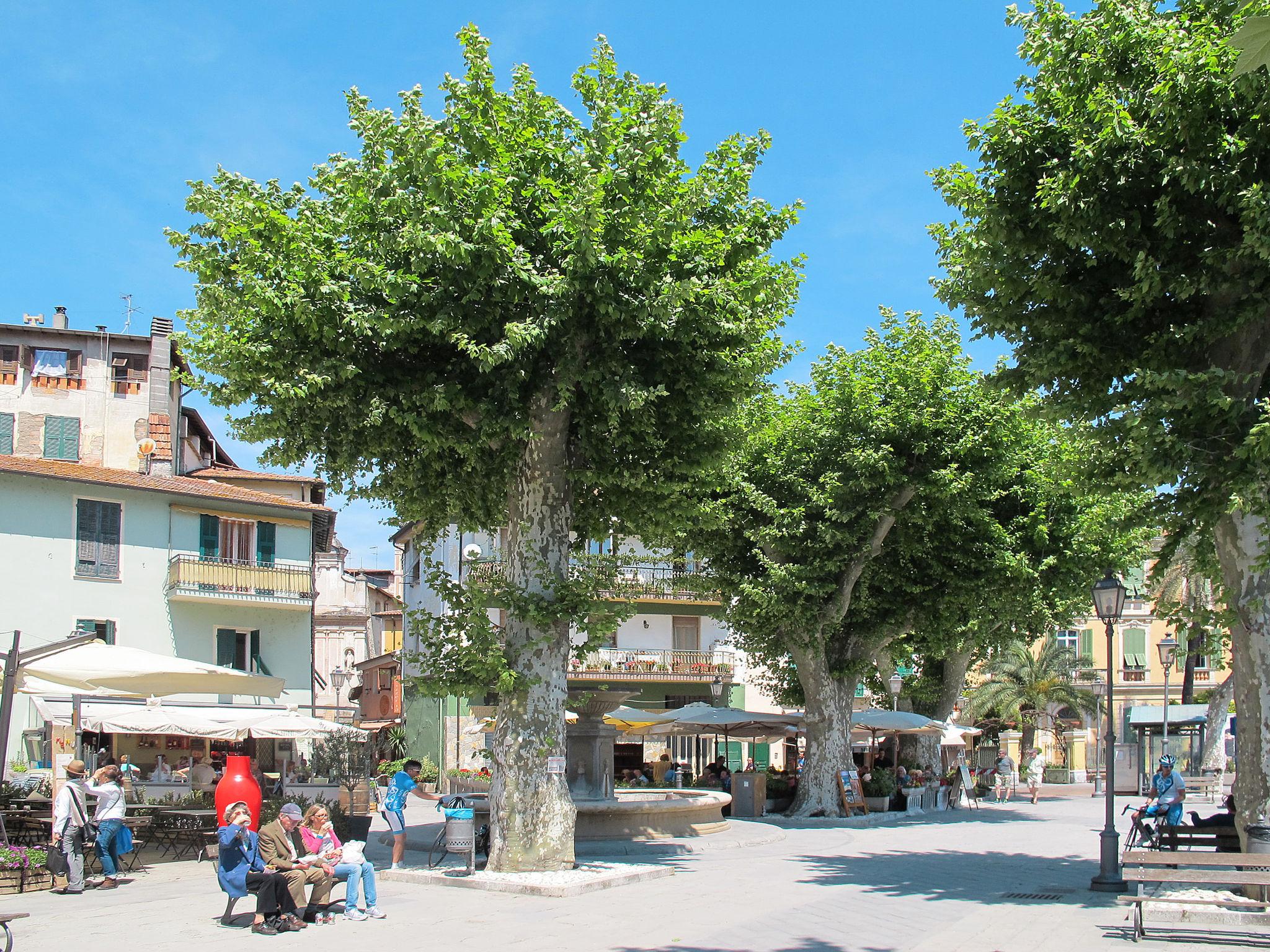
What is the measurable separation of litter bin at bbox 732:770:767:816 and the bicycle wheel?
10.9m

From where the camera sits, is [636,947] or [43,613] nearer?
[636,947]

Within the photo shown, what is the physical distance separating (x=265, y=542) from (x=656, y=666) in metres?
15.3

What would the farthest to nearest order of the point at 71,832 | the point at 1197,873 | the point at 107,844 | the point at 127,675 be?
the point at 127,675
the point at 107,844
the point at 71,832
the point at 1197,873

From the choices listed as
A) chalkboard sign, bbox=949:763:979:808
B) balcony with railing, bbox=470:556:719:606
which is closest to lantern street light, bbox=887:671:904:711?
chalkboard sign, bbox=949:763:979:808

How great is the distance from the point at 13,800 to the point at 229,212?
995cm

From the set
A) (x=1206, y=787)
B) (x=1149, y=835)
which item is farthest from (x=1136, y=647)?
(x=1149, y=835)

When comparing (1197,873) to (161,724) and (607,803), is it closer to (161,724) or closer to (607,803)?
(607,803)

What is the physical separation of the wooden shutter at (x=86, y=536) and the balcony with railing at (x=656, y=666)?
17150mm

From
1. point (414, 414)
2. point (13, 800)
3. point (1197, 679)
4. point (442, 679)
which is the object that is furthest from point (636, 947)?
point (1197, 679)

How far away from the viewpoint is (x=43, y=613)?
3102cm

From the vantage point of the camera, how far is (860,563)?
26203mm

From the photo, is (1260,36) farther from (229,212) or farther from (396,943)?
(229,212)

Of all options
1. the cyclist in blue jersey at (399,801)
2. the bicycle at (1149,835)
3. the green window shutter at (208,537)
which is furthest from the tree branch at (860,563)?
the green window shutter at (208,537)

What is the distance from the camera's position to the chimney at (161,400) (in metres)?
38.7
